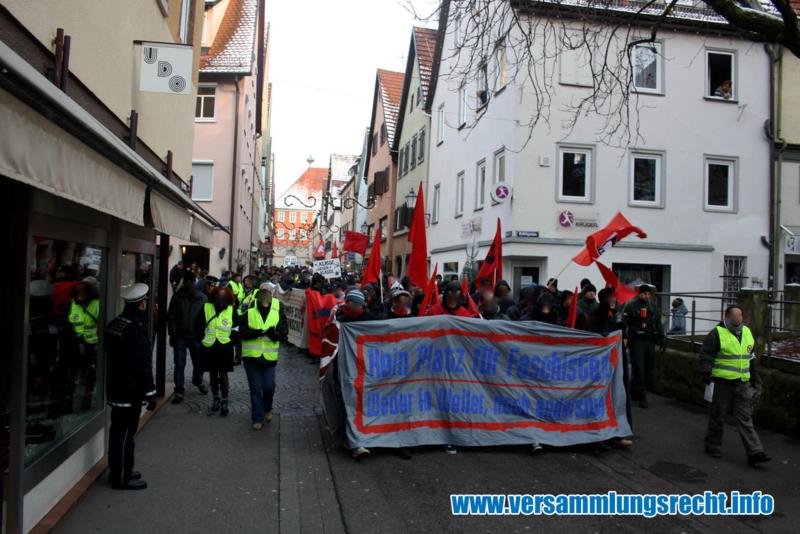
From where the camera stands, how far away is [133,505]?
5.16m

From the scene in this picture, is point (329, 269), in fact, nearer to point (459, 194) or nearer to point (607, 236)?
point (459, 194)

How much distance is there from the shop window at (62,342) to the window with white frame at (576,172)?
1413 cm

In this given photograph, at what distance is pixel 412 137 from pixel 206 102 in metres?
10.0

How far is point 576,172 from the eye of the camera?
18.1 m

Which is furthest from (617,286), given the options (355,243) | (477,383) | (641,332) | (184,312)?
(355,243)

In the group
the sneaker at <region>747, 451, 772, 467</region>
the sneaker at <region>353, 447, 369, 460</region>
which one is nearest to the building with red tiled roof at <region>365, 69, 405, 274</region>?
the sneaker at <region>353, 447, 369, 460</region>

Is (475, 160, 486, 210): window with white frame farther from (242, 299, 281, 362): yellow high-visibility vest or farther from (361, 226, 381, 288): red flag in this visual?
(242, 299, 281, 362): yellow high-visibility vest

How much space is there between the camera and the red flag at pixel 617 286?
29.2ft

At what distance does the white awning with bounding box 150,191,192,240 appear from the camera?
6.04 m

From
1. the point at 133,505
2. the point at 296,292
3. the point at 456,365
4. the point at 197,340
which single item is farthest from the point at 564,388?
the point at 296,292

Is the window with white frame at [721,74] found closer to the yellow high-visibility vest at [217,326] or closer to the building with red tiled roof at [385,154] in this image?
the yellow high-visibility vest at [217,326]

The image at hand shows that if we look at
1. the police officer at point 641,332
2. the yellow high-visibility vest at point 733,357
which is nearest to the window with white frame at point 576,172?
the police officer at point 641,332

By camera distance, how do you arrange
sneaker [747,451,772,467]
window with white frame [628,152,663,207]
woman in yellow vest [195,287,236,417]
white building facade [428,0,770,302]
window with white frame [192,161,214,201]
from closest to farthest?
sneaker [747,451,772,467], woman in yellow vest [195,287,236,417], white building facade [428,0,770,302], window with white frame [628,152,663,207], window with white frame [192,161,214,201]

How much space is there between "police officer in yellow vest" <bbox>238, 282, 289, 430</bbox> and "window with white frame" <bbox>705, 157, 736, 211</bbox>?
1554 cm
